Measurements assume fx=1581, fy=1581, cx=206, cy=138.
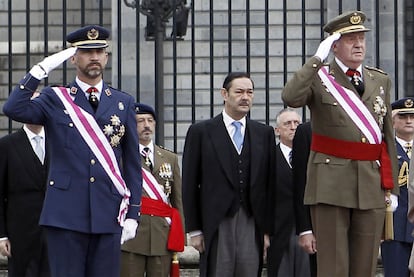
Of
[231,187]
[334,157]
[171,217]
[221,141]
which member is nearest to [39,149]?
[171,217]

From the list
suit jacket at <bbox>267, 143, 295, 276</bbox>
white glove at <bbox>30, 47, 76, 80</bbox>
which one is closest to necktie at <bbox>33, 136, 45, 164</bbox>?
suit jacket at <bbox>267, 143, 295, 276</bbox>

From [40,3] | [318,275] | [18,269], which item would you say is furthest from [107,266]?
[40,3]

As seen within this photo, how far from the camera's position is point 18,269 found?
33.7ft

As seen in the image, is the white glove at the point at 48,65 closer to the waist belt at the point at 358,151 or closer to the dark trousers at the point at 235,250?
the waist belt at the point at 358,151

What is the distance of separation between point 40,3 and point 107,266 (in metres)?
12.7

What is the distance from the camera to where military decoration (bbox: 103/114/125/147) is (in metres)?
8.52

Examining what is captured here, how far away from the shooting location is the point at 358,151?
883 cm

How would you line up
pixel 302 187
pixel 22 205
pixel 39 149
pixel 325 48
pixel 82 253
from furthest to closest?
pixel 39 149, pixel 22 205, pixel 302 187, pixel 325 48, pixel 82 253

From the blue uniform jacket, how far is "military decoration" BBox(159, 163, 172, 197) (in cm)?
157

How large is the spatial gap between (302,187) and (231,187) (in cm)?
43

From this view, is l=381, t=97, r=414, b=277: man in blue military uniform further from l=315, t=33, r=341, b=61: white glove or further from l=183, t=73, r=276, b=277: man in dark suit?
l=315, t=33, r=341, b=61: white glove

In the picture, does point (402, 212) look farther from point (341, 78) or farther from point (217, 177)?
point (341, 78)

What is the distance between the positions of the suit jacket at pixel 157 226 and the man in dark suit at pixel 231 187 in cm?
85

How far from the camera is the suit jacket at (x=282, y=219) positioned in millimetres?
10570
